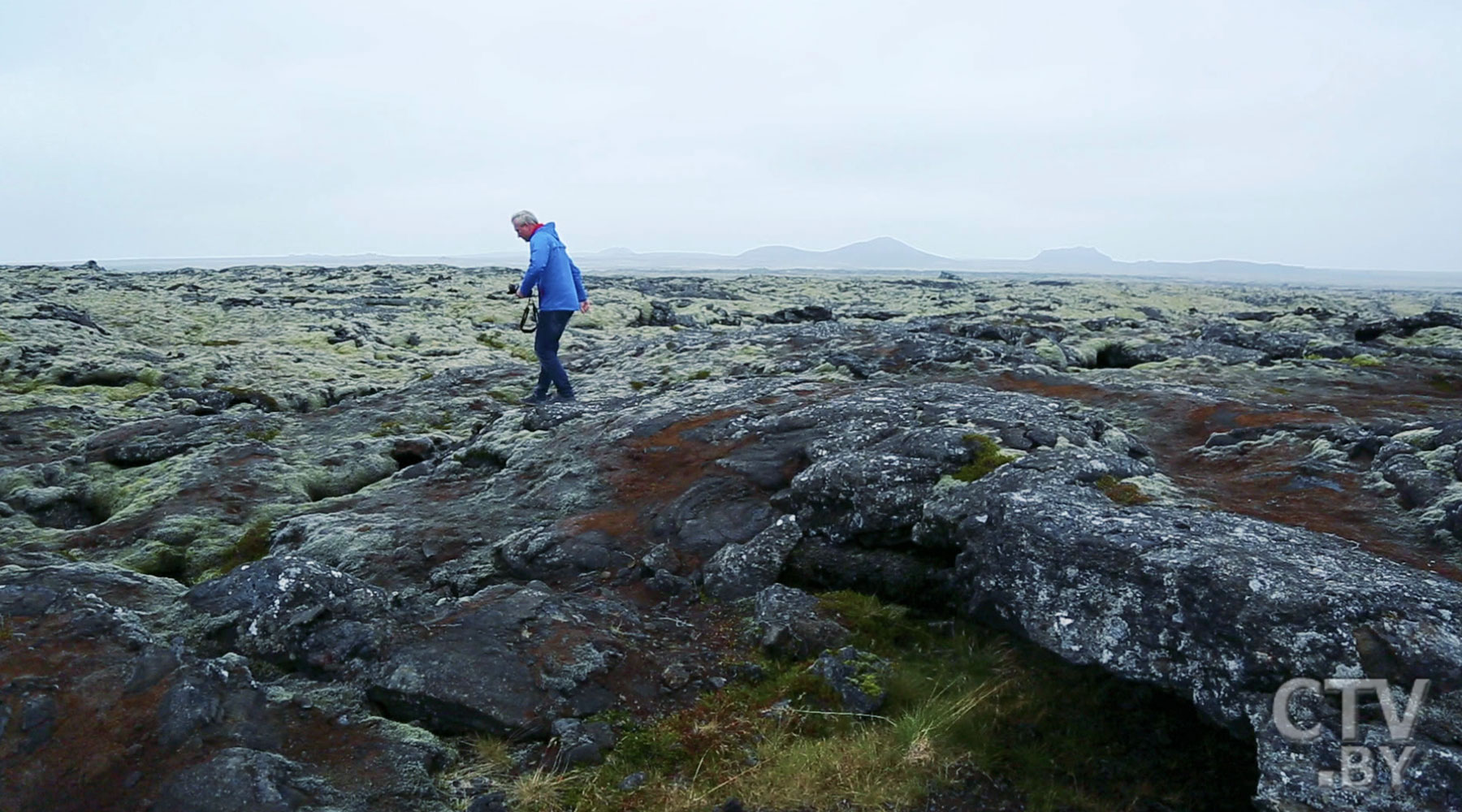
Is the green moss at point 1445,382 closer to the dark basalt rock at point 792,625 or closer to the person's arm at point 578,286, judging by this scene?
the dark basalt rock at point 792,625

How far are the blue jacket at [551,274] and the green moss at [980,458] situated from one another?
9039 mm

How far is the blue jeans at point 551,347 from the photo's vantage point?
54.7 ft

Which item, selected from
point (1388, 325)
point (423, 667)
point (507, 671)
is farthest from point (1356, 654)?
point (1388, 325)

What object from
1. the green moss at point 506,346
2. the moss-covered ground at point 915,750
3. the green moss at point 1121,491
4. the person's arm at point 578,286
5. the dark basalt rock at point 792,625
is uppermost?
the person's arm at point 578,286

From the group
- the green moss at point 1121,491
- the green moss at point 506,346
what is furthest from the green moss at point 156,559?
the green moss at point 506,346

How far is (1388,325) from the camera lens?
25.0 metres

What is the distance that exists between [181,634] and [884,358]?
13.6 m

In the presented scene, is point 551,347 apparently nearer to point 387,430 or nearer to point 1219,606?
point 387,430

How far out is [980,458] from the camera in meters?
9.57

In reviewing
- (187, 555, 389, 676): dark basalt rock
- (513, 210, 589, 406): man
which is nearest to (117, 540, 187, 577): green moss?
(187, 555, 389, 676): dark basalt rock

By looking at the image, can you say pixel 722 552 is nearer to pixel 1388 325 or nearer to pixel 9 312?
pixel 1388 325

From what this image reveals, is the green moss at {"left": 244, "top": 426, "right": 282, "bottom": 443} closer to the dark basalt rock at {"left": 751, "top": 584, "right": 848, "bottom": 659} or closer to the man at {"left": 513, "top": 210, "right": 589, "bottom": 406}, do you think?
the man at {"left": 513, "top": 210, "right": 589, "bottom": 406}

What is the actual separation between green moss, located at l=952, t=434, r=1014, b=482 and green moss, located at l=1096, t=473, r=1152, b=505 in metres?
1.02

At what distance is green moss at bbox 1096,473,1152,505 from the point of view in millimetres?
8305
